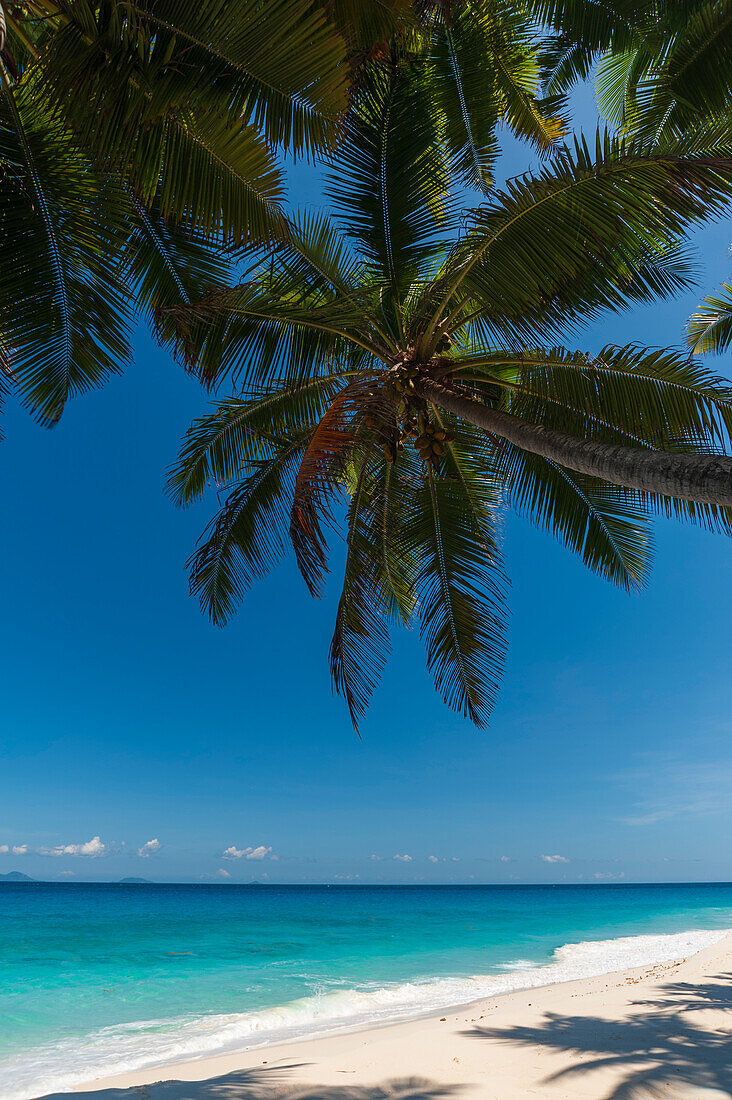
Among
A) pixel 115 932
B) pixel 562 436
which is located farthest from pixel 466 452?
pixel 115 932

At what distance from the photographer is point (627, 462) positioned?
3.48 meters

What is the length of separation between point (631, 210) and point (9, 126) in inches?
168

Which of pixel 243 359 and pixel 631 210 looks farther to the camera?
pixel 243 359

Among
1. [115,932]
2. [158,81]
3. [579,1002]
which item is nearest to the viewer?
[158,81]

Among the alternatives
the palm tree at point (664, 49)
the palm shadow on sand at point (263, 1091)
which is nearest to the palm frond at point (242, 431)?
the palm tree at point (664, 49)

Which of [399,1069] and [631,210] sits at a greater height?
[631,210]

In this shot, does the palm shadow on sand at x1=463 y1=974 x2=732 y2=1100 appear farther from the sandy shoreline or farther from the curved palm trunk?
the curved palm trunk

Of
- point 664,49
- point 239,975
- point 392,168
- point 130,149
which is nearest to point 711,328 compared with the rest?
point 664,49

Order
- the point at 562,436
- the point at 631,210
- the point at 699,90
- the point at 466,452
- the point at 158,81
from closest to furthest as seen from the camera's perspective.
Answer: the point at 158,81 < the point at 631,210 < the point at 562,436 < the point at 699,90 < the point at 466,452

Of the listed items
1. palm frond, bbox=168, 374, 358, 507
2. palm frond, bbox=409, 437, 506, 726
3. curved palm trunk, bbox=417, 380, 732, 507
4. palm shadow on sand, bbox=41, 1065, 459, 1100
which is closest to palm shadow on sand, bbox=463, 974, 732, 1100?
palm shadow on sand, bbox=41, 1065, 459, 1100

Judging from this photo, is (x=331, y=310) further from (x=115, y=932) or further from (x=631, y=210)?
(x=115, y=932)

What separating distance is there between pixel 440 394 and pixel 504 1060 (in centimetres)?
537

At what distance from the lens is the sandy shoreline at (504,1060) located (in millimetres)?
4242

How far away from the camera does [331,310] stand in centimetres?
471
